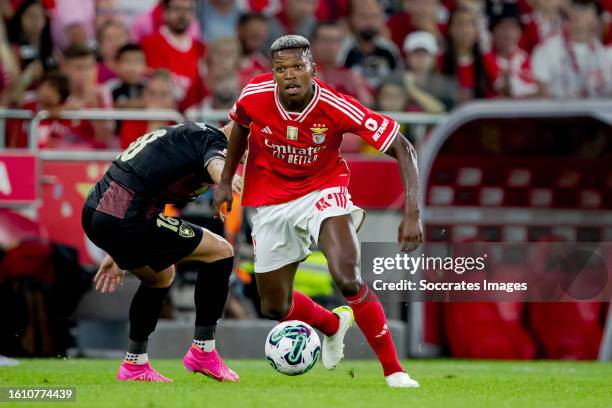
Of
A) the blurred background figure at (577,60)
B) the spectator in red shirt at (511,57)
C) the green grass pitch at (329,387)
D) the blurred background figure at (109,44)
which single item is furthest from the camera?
the spectator in red shirt at (511,57)

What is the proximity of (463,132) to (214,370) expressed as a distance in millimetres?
5885

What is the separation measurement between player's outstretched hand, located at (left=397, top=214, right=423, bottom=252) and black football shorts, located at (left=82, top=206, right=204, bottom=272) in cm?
154

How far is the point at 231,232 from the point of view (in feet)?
40.7

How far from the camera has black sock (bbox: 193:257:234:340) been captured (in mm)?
8359

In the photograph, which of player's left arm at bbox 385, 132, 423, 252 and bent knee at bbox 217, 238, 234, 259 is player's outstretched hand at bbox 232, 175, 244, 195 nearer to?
bent knee at bbox 217, 238, 234, 259

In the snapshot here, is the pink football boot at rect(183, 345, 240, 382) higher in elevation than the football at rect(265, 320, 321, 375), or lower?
lower

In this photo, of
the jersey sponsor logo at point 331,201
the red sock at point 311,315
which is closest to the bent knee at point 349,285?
the jersey sponsor logo at point 331,201

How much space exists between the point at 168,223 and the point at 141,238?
216 mm

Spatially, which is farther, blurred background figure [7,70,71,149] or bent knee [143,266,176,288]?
blurred background figure [7,70,71,149]

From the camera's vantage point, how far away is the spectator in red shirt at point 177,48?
44.9 feet

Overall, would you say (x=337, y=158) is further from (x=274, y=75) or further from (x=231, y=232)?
(x=231, y=232)

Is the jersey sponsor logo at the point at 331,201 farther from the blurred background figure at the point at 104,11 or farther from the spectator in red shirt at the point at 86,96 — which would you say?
the blurred background figure at the point at 104,11

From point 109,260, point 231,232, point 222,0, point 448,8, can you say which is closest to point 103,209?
point 109,260

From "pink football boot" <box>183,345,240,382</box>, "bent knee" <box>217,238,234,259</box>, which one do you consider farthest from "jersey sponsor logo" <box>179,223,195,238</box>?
"pink football boot" <box>183,345,240,382</box>
